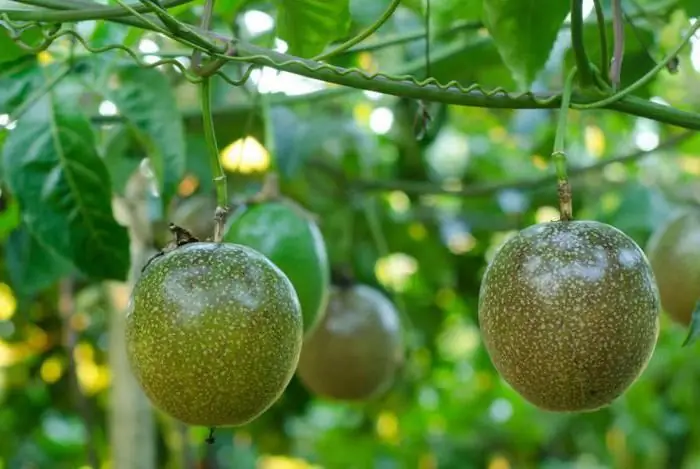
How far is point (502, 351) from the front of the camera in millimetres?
1378

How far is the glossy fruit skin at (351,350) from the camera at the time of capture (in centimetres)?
234

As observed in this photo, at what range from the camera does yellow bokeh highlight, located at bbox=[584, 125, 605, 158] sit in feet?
12.2

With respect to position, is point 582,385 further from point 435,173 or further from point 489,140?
point 489,140

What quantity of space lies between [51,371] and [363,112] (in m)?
1.45

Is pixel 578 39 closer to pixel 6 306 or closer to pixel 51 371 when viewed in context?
pixel 6 306

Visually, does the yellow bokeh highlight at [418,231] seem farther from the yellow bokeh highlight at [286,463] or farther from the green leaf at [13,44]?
the yellow bokeh highlight at [286,463]

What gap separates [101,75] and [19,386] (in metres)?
2.33

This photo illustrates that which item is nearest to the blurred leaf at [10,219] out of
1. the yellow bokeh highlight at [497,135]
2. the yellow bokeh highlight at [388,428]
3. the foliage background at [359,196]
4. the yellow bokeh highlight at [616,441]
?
the foliage background at [359,196]

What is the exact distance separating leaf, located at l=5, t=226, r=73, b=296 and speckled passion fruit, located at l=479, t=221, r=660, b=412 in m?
1.14

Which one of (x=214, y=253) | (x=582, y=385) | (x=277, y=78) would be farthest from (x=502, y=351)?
(x=277, y=78)

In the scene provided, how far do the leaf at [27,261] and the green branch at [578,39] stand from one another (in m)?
1.20

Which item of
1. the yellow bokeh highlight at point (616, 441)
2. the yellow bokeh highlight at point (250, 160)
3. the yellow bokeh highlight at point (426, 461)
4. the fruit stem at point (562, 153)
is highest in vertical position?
the fruit stem at point (562, 153)

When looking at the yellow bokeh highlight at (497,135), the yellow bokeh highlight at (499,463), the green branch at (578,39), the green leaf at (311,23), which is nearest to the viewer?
the green branch at (578,39)

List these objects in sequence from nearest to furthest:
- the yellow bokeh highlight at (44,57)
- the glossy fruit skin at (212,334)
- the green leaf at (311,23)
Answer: the glossy fruit skin at (212,334)
the green leaf at (311,23)
the yellow bokeh highlight at (44,57)
